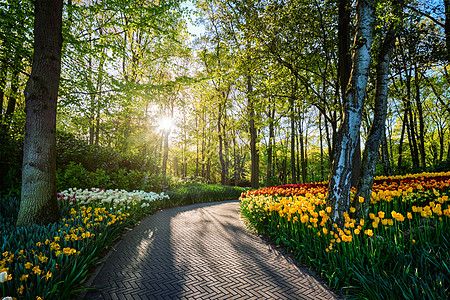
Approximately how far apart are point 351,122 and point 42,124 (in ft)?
19.8

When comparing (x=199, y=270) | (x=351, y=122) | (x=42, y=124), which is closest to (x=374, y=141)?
(x=351, y=122)

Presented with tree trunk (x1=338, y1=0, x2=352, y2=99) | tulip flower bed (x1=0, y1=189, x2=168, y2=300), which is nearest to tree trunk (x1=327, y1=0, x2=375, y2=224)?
tree trunk (x1=338, y1=0, x2=352, y2=99)

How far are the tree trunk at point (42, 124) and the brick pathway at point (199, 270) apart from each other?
1826 mm

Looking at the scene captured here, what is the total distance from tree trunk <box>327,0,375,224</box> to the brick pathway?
4.51 ft

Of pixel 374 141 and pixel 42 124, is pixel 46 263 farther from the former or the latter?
pixel 374 141

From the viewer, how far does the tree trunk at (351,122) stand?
3.84 metres

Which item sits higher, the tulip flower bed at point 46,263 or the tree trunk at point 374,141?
the tree trunk at point 374,141

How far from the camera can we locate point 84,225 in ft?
13.7

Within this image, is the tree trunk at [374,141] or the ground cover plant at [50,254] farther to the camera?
the tree trunk at [374,141]

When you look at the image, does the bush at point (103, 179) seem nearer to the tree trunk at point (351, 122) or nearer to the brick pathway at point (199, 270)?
the brick pathway at point (199, 270)

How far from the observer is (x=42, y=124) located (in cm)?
453

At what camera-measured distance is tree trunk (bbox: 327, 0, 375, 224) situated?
12.6 feet

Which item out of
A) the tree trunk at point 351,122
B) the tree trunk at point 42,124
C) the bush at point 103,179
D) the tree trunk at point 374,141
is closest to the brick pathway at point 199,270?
the tree trunk at point 351,122

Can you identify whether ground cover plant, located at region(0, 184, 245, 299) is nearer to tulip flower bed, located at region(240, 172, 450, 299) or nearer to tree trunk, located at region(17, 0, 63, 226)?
tree trunk, located at region(17, 0, 63, 226)
